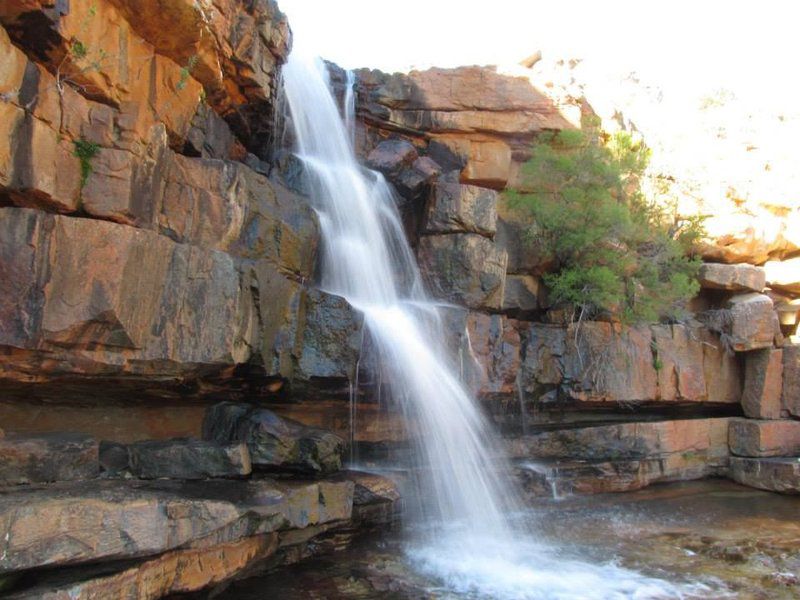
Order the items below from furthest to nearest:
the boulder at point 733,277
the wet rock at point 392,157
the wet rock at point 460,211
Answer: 1. the boulder at point 733,277
2. the wet rock at point 392,157
3. the wet rock at point 460,211

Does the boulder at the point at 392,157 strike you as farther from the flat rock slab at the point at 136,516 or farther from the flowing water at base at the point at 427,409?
the flat rock slab at the point at 136,516

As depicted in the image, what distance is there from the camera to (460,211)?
12.2 meters

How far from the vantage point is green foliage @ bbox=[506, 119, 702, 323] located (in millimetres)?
12352

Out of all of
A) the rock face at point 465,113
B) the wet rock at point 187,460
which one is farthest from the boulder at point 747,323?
the wet rock at point 187,460

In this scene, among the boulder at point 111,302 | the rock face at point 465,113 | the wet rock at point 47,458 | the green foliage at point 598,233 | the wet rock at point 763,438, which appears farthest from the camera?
the rock face at point 465,113

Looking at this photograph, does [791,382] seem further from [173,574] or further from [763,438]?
[173,574]

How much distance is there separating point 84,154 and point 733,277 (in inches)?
531

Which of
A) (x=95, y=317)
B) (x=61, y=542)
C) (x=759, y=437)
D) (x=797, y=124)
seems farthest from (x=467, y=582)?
(x=797, y=124)

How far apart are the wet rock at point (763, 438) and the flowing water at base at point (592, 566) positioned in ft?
9.50

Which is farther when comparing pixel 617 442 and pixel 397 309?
pixel 617 442

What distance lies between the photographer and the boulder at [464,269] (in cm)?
1179

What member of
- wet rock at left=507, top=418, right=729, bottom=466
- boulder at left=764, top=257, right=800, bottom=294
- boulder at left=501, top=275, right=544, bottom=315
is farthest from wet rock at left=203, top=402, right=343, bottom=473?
boulder at left=764, top=257, right=800, bottom=294

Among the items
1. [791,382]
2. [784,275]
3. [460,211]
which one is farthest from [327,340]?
[784,275]

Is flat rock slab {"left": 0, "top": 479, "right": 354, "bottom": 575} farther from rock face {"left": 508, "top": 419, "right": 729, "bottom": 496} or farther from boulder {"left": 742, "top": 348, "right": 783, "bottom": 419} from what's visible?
boulder {"left": 742, "top": 348, "right": 783, "bottom": 419}
